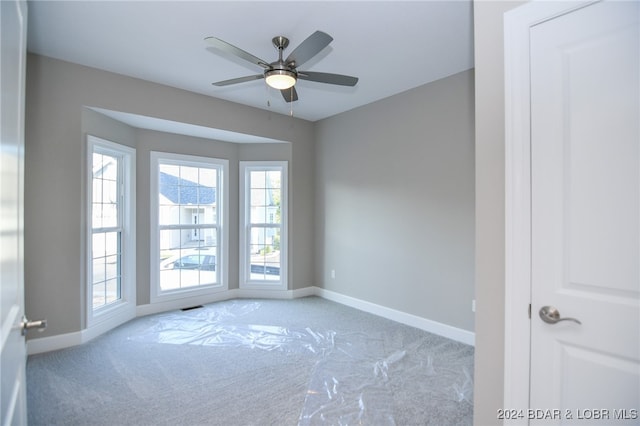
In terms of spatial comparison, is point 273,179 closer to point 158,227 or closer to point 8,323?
point 158,227

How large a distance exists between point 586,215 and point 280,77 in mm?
2100

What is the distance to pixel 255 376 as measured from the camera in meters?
2.72

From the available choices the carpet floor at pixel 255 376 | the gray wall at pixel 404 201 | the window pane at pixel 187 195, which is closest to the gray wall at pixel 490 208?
the carpet floor at pixel 255 376

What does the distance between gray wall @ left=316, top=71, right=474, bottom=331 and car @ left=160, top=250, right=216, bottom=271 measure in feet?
5.68

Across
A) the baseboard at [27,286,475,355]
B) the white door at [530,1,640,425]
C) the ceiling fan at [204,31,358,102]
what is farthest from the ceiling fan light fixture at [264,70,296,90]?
the baseboard at [27,286,475,355]

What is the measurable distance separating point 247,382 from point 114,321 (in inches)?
84.5

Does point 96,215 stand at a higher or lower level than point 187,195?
lower

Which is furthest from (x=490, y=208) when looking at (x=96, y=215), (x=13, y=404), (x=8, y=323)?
(x=96, y=215)

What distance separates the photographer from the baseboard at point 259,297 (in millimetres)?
3184

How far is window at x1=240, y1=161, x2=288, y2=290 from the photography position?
5113 mm

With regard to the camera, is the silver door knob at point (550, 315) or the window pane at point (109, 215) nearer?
the silver door knob at point (550, 315)

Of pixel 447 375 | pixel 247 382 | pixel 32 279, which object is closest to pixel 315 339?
pixel 247 382

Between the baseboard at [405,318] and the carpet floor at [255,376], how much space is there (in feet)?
0.33

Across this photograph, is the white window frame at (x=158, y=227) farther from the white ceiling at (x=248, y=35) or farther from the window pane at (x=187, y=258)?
the white ceiling at (x=248, y=35)
